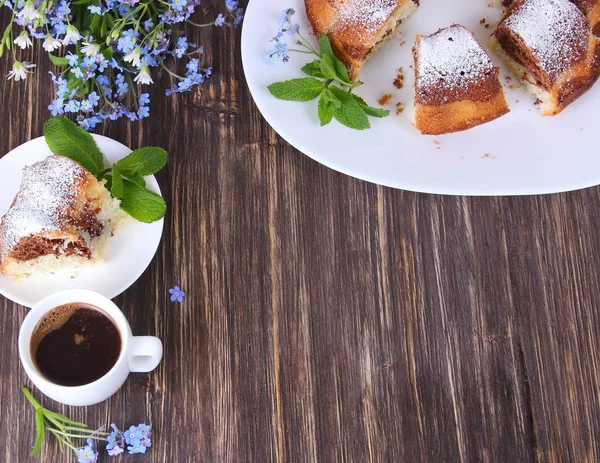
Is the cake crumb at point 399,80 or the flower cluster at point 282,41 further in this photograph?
the cake crumb at point 399,80

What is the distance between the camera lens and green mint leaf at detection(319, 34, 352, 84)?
5.96 feet

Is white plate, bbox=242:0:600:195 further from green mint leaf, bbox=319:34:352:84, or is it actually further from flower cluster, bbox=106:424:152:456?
flower cluster, bbox=106:424:152:456

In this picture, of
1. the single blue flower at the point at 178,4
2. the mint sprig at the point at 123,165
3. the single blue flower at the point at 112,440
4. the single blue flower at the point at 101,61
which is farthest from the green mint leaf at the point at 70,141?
the single blue flower at the point at 112,440

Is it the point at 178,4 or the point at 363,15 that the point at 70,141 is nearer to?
the point at 178,4

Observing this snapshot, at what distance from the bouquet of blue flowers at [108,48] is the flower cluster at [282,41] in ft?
0.64

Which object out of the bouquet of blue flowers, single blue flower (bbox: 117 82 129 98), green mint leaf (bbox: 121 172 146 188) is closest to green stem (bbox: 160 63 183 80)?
the bouquet of blue flowers

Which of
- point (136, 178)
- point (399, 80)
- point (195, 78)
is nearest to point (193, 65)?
point (195, 78)

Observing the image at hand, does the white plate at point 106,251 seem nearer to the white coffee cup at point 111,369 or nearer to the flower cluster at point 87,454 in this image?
the white coffee cup at point 111,369

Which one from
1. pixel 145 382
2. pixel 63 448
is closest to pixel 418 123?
pixel 145 382

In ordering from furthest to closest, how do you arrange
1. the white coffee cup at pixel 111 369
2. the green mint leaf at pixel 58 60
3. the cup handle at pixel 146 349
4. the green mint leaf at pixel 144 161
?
1. the green mint leaf at pixel 58 60
2. the green mint leaf at pixel 144 161
3. the cup handle at pixel 146 349
4. the white coffee cup at pixel 111 369

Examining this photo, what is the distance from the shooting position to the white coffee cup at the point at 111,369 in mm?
1580

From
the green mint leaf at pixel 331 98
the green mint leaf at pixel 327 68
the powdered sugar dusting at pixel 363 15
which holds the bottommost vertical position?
the green mint leaf at pixel 331 98

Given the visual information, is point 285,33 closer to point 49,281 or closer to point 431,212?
point 431,212

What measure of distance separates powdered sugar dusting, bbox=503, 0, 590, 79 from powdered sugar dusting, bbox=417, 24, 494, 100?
138 mm
